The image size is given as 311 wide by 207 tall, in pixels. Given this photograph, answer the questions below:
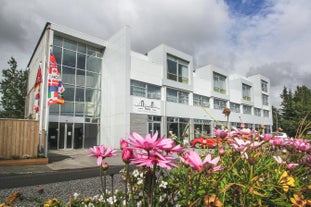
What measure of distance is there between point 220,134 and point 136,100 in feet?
52.1

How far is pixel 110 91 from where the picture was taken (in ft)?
59.9

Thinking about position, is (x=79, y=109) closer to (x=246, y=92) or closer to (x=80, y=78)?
(x=80, y=78)

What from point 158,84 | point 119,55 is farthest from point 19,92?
point 158,84

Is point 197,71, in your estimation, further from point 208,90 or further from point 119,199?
point 119,199

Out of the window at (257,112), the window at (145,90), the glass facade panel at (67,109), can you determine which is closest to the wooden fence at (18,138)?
the glass facade panel at (67,109)

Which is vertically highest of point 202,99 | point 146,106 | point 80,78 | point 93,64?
point 93,64

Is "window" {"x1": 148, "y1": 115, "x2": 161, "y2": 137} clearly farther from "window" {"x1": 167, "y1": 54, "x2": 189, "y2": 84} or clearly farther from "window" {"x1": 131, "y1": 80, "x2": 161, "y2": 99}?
"window" {"x1": 167, "y1": 54, "x2": 189, "y2": 84}

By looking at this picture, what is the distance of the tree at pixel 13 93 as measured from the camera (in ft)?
85.8

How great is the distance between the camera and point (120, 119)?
16656 mm

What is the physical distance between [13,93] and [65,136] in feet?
52.0

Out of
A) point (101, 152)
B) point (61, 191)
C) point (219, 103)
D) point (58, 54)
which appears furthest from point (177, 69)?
point (101, 152)

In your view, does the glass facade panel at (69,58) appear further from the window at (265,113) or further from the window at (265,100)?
the window at (265,113)

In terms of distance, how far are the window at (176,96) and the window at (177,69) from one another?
1.28m

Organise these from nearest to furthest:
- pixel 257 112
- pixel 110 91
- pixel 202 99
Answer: pixel 110 91 → pixel 202 99 → pixel 257 112
